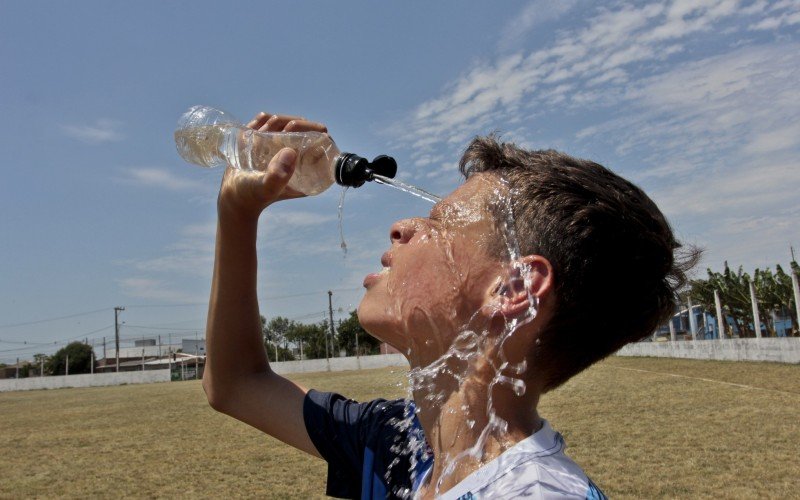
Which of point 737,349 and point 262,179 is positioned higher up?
point 262,179

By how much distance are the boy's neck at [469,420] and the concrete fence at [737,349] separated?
58.7ft

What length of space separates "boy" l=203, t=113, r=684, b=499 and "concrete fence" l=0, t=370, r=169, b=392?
6264 cm

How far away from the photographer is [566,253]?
5.96 feet

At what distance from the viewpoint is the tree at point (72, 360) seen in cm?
8638

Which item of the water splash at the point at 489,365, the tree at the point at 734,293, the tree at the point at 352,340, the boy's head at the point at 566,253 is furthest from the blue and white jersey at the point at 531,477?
the tree at the point at 352,340

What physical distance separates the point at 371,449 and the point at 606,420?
1035 cm

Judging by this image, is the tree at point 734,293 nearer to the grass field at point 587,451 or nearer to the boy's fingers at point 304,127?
the grass field at point 587,451

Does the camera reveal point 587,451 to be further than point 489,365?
Yes

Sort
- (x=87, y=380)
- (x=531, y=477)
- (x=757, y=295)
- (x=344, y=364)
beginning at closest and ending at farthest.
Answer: (x=531, y=477) < (x=757, y=295) < (x=344, y=364) < (x=87, y=380)

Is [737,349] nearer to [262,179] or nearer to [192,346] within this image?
[262,179]

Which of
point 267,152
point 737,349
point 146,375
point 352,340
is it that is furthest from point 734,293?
point 267,152

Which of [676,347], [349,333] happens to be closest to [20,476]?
[676,347]

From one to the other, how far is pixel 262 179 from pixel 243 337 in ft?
2.09

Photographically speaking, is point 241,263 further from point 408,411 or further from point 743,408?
point 743,408
